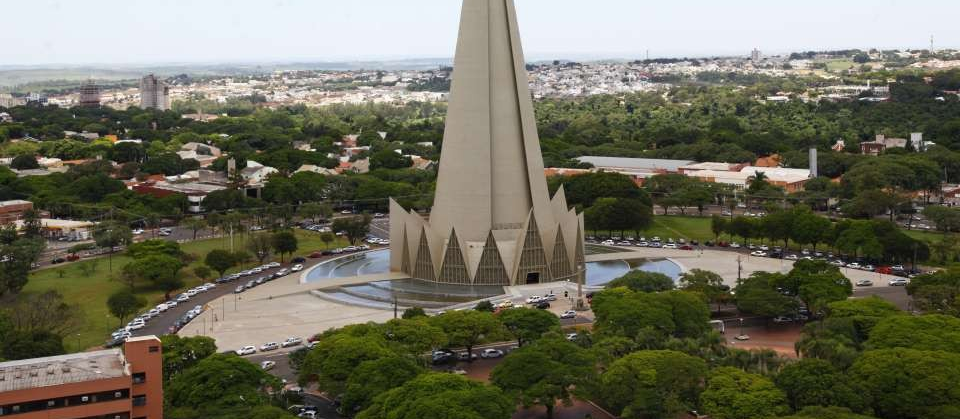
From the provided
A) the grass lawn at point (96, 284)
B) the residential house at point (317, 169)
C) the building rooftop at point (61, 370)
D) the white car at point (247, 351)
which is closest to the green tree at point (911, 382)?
the building rooftop at point (61, 370)

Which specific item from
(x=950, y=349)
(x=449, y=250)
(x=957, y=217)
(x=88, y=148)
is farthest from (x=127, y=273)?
(x=88, y=148)

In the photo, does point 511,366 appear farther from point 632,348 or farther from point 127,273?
point 127,273

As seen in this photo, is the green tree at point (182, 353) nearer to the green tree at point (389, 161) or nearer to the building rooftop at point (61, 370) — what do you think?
the building rooftop at point (61, 370)

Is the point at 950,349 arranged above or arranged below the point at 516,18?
below

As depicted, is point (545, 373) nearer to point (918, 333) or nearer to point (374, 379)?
point (374, 379)

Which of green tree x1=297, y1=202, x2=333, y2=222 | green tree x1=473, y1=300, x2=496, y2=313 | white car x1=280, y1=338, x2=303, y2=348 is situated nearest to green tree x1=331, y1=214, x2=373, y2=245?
green tree x1=297, y1=202, x2=333, y2=222

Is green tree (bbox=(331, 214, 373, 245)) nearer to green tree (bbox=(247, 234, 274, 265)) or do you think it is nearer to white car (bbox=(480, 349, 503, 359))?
green tree (bbox=(247, 234, 274, 265))
